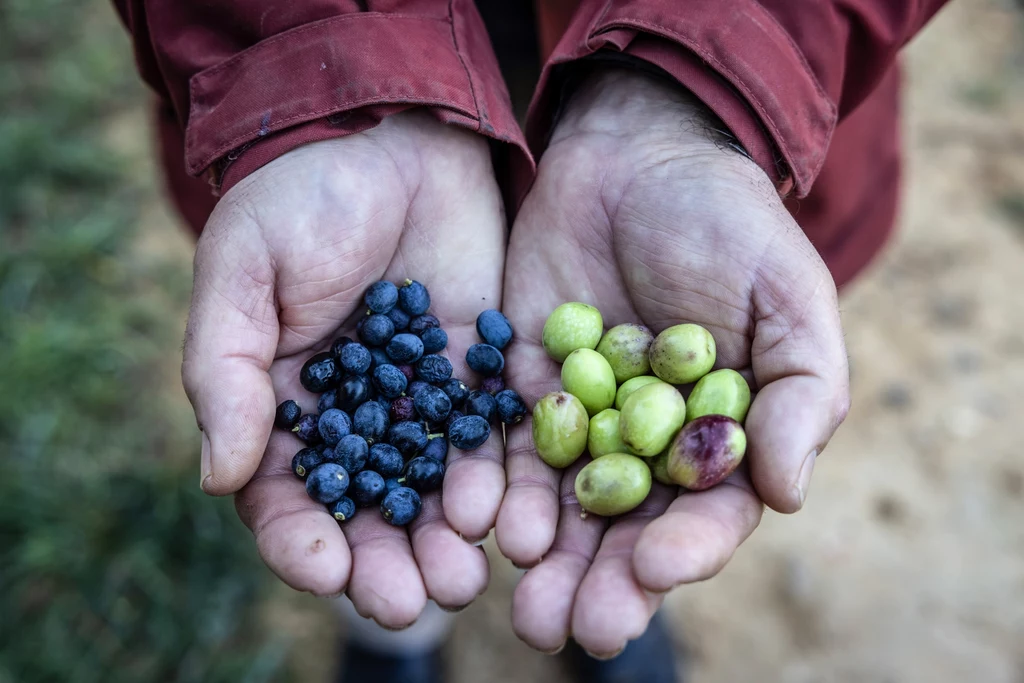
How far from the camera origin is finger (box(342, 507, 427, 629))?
5.99 ft

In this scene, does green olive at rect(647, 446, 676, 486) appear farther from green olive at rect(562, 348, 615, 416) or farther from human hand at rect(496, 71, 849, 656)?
green olive at rect(562, 348, 615, 416)

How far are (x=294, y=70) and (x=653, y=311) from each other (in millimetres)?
1143

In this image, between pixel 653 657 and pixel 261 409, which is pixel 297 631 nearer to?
pixel 653 657

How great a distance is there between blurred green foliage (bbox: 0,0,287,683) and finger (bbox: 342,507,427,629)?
5.60 feet

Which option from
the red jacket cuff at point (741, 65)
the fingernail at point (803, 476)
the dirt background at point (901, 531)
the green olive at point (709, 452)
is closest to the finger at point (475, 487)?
the green olive at point (709, 452)

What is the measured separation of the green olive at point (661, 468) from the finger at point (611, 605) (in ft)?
0.71

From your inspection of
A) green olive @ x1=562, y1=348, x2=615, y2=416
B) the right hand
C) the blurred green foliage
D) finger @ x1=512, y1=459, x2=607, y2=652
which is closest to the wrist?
the right hand

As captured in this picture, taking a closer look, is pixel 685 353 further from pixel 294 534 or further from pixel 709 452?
pixel 294 534

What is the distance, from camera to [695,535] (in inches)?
67.2

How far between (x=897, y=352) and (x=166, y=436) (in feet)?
12.1

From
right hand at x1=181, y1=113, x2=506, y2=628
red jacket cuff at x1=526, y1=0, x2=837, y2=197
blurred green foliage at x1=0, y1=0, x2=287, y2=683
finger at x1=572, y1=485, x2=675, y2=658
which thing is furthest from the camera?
blurred green foliage at x1=0, y1=0, x2=287, y2=683

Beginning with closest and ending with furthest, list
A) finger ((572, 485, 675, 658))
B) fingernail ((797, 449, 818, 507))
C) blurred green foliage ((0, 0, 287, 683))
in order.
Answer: finger ((572, 485, 675, 658)) < fingernail ((797, 449, 818, 507)) < blurred green foliage ((0, 0, 287, 683))

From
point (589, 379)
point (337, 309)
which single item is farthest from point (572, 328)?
point (337, 309)

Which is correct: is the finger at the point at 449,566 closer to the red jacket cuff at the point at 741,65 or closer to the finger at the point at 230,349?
the finger at the point at 230,349
